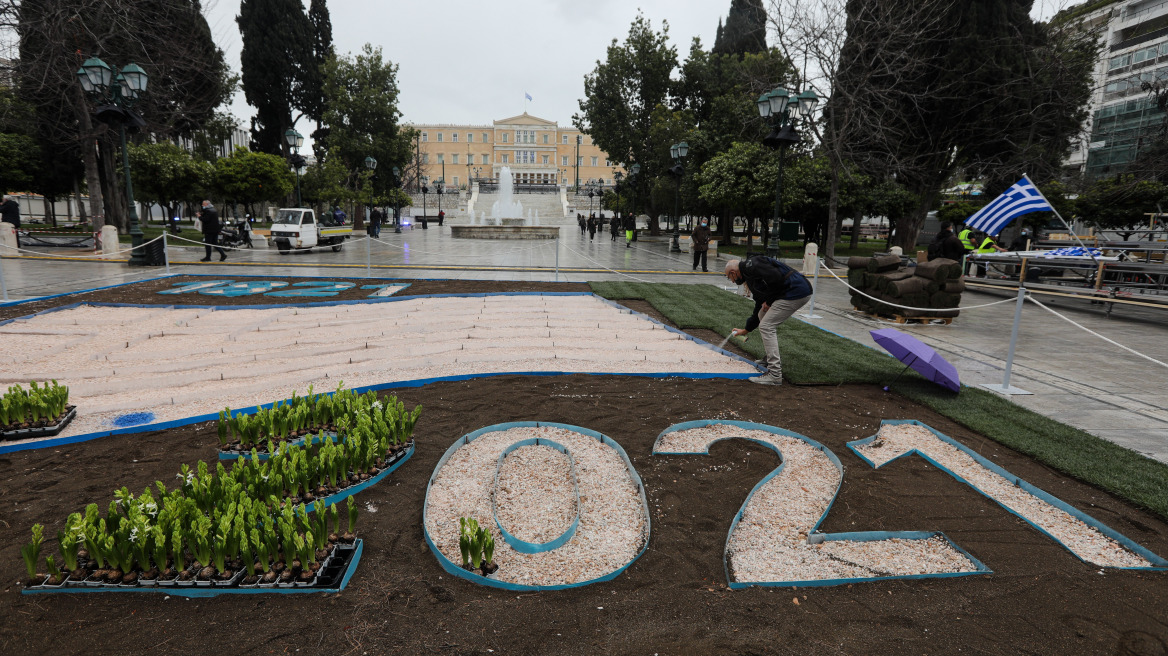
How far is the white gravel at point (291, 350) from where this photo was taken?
5762 millimetres

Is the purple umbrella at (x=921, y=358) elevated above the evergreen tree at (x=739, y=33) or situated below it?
below

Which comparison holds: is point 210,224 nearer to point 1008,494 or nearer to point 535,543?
point 535,543

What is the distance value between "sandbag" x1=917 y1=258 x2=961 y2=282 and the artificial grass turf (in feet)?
7.92

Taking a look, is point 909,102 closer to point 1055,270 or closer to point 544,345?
point 1055,270

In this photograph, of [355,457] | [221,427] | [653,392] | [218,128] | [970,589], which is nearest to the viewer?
[970,589]

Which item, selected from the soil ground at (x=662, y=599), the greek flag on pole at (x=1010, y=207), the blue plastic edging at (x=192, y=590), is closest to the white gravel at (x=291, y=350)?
the soil ground at (x=662, y=599)

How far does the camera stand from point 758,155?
934 inches

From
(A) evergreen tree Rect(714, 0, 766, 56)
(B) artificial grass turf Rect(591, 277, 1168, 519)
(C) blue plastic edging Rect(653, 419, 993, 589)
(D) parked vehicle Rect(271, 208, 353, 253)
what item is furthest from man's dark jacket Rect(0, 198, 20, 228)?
(A) evergreen tree Rect(714, 0, 766, 56)

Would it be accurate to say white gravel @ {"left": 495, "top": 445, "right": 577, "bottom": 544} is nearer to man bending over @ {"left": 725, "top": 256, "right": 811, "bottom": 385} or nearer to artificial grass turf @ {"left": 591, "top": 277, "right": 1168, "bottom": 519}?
man bending over @ {"left": 725, "top": 256, "right": 811, "bottom": 385}

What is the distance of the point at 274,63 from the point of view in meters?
40.2

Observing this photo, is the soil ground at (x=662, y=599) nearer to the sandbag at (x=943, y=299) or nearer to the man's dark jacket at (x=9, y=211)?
the sandbag at (x=943, y=299)

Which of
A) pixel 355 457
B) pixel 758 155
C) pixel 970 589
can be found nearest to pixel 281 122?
pixel 758 155

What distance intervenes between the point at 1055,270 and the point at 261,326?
68.1 ft

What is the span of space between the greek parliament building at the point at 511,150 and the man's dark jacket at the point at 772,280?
96.2m
